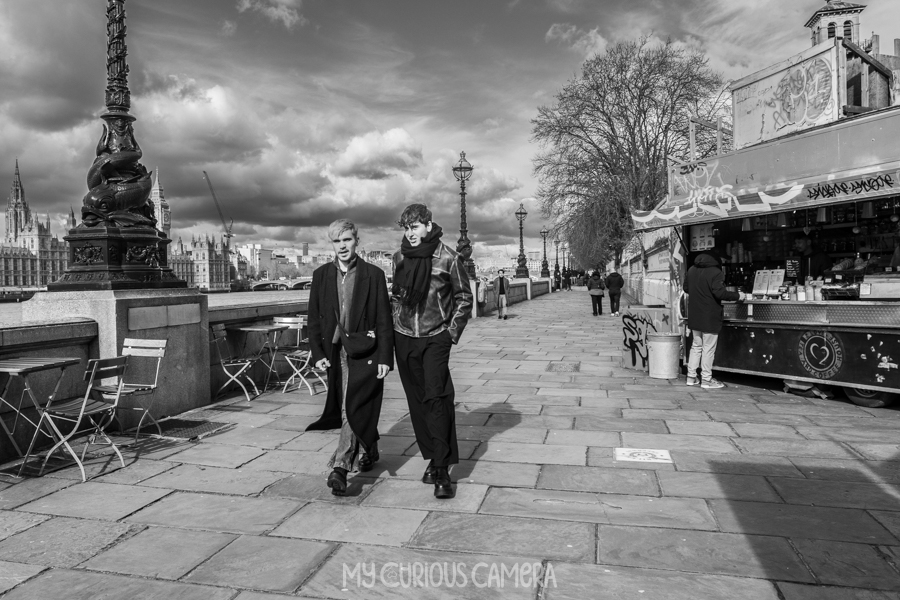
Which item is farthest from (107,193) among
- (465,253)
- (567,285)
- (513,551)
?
(567,285)

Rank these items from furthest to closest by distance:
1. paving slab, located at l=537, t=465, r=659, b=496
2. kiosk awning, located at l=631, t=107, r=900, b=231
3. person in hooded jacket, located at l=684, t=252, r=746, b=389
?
person in hooded jacket, located at l=684, t=252, r=746, b=389, kiosk awning, located at l=631, t=107, r=900, b=231, paving slab, located at l=537, t=465, r=659, b=496

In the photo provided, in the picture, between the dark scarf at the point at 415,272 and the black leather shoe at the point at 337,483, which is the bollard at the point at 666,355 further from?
the black leather shoe at the point at 337,483

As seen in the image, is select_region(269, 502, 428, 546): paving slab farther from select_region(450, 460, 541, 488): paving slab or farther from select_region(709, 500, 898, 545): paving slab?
select_region(709, 500, 898, 545): paving slab

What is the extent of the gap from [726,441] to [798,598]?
113 inches

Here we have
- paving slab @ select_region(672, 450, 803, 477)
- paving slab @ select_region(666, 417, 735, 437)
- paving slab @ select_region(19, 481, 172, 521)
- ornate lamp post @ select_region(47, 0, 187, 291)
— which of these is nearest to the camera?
paving slab @ select_region(19, 481, 172, 521)

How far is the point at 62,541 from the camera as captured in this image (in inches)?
137

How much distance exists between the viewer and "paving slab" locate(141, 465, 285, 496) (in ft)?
14.4

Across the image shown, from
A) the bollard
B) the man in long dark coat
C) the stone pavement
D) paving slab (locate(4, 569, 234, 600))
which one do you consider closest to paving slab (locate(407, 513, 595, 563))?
the stone pavement

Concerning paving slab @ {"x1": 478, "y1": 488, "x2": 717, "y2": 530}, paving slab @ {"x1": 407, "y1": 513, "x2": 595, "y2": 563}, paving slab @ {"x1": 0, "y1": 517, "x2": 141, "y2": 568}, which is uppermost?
paving slab @ {"x1": 0, "y1": 517, "x2": 141, "y2": 568}

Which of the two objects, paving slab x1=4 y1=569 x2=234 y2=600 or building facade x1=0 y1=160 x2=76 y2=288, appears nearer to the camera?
paving slab x1=4 y1=569 x2=234 y2=600

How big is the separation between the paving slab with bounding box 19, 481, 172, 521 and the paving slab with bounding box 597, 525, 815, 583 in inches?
112

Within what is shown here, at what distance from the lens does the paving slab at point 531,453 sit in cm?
502

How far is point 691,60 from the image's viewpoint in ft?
97.7

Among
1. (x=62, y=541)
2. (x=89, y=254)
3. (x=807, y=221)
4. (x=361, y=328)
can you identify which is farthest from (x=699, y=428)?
(x=89, y=254)
